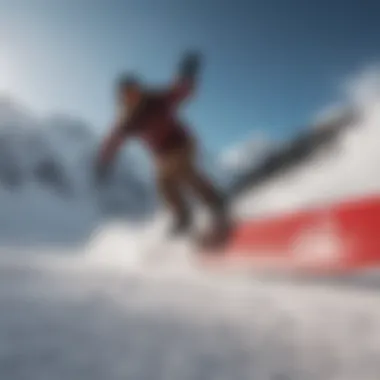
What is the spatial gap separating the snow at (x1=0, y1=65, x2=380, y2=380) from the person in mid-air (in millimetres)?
879

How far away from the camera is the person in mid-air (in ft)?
13.1

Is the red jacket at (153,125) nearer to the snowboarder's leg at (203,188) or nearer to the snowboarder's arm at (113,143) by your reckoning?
the snowboarder's arm at (113,143)

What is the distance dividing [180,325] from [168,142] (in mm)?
2346

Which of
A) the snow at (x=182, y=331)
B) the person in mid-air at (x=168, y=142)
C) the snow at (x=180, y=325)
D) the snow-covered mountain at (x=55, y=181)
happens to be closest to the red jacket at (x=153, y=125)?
the person in mid-air at (x=168, y=142)

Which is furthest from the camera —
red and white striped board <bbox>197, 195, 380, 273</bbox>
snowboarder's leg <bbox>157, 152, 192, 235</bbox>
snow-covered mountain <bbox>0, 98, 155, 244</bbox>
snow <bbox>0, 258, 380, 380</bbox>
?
snow-covered mountain <bbox>0, 98, 155, 244</bbox>

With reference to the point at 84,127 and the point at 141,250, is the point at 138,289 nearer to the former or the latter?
the point at 141,250

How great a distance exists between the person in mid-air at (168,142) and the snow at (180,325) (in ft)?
2.88

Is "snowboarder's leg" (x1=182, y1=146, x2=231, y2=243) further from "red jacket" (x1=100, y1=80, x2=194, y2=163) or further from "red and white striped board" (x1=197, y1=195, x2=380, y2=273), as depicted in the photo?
"red and white striped board" (x1=197, y1=195, x2=380, y2=273)

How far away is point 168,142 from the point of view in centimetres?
421

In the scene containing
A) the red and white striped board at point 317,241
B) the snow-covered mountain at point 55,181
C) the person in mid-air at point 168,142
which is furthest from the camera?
the snow-covered mountain at point 55,181

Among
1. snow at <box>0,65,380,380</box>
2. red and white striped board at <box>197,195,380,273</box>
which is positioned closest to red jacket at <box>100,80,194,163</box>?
red and white striped board at <box>197,195,380,273</box>

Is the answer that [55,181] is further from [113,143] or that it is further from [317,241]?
[317,241]

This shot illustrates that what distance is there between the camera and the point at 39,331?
185cm

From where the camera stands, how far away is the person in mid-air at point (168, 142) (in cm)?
398
